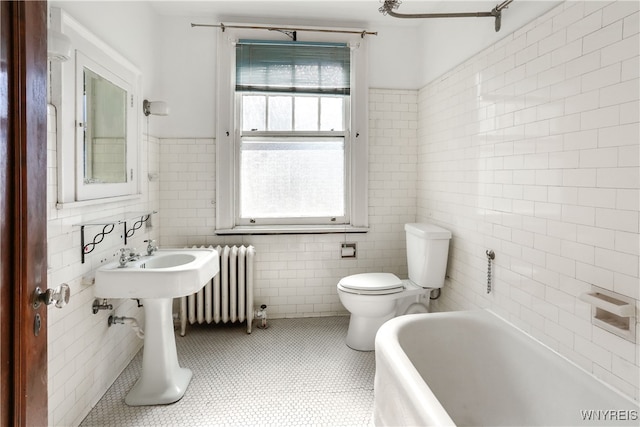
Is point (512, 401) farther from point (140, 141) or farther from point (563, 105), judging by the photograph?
point (140, 141)

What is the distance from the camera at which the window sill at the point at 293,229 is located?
9.48 feet

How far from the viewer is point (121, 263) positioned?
76.5 inches

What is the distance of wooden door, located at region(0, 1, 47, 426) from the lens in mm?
819

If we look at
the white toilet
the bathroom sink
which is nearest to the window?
the white toilet

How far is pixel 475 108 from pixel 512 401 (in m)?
1.66

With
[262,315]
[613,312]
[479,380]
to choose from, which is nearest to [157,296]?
[262,315]

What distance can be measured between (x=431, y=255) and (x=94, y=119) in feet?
7.39

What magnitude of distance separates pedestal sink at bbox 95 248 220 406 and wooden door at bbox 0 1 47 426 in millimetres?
870

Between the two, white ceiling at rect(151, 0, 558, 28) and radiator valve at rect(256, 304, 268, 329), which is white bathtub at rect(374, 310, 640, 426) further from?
white ceiling at rect(151, 0, 558, 28)

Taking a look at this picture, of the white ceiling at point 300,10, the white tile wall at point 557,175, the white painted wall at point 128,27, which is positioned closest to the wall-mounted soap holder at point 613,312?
the white tile wall at point 557,175

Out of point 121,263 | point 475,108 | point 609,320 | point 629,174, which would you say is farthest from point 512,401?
point 121,263

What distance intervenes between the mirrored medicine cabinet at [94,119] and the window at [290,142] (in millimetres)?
726

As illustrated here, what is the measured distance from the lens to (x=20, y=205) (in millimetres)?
856

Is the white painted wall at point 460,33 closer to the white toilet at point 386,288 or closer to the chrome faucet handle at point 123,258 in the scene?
the white toilet at point 386,288
